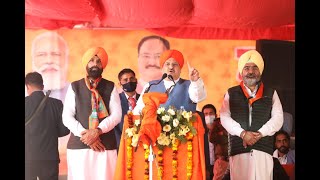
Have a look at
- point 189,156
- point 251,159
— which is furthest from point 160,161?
point 251,159

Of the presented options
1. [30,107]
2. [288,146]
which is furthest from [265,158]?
[30,107]

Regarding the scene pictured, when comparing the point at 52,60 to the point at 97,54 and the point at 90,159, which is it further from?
the point at 90,159

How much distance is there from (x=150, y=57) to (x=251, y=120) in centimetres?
103

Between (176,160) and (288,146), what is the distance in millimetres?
1021

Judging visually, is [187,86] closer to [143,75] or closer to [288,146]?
[143,75]

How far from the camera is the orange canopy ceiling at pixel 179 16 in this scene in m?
4.39

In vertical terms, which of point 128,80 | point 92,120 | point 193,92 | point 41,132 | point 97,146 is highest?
point 128,80

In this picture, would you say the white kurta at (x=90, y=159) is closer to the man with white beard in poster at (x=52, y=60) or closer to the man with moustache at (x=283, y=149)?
the man with white beard in poster at (x=52, y=60)

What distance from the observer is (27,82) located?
4480 millimetres

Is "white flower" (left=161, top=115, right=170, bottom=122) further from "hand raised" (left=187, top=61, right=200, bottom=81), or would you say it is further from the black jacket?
the black jacket

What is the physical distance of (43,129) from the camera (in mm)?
4473

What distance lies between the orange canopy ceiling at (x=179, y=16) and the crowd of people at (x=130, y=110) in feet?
0.50

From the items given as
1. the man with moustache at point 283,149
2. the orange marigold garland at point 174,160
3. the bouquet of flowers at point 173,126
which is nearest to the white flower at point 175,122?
the bouquet of flowers at point 173,126

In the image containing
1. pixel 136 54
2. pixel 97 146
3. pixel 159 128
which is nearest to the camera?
pixel 159 128
